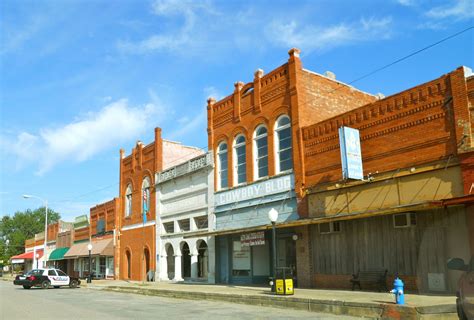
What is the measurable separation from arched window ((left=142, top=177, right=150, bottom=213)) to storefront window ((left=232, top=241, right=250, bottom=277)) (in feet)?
37.1

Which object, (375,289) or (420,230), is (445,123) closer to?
(420,230)

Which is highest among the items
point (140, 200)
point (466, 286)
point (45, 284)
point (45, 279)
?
point (140, 200)

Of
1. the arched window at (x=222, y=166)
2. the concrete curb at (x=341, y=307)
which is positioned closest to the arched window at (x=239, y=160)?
the arched window at (x=222, y=166)

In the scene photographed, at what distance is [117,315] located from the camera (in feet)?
45.7

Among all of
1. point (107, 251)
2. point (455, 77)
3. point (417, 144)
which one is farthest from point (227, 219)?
point (107, 251)

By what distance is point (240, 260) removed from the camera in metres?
26.1

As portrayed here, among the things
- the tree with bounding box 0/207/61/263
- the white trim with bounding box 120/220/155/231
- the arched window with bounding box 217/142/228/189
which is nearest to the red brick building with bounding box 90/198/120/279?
the white trim with bounding box 120/220/155/231

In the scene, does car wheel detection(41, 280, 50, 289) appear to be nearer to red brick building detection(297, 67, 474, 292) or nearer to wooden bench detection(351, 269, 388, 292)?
red brick building detection(297, 67, 474, 292)

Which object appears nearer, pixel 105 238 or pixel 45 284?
pixel 45 284

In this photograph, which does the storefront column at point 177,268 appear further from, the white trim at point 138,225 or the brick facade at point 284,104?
the brick facade at point 284,104

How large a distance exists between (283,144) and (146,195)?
52.8 feet

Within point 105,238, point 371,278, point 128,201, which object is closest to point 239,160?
point 371,278

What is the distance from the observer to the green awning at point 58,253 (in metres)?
51.3

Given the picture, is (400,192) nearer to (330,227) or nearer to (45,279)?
(330,227)
